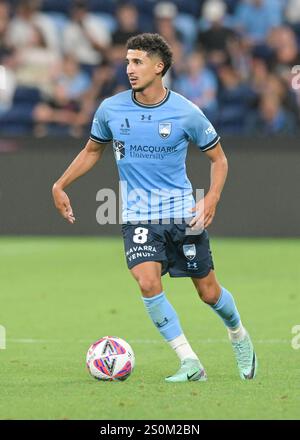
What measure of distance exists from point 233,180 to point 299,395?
11.1 metres

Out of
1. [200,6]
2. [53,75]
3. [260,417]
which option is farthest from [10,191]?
[260,417]

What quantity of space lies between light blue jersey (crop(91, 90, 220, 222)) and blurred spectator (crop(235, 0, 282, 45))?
40.0ft

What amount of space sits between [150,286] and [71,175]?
997 mm

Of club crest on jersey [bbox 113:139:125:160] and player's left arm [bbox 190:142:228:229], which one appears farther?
club crest on jersey [bbox 113:139:125:160]

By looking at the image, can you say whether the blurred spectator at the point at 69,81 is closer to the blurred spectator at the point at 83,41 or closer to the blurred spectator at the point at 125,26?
the blurred spectator at the point at 83,41

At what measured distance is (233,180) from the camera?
18.2 meters

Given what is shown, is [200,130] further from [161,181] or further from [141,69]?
[141,69]

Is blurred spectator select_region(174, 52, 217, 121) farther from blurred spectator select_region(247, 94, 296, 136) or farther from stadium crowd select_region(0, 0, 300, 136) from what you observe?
blurred spectator select_region(247, 94, 296, 136)

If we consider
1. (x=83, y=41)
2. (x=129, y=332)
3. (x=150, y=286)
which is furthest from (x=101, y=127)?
(x=83, y=41)

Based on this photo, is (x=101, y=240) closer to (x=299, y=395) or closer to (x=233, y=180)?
(x=233, y=180)

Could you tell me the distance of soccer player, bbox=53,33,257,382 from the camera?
7.94 meters

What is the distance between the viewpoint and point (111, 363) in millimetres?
7922

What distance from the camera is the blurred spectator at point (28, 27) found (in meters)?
19.9

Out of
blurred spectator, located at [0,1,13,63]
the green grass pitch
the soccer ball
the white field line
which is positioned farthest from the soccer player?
blurred spectator, located at [0,1,13,63]
